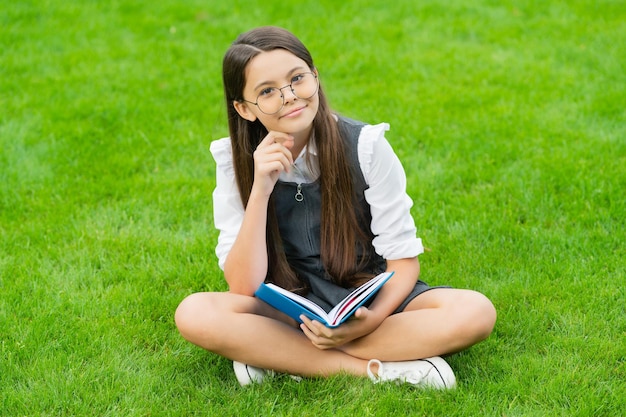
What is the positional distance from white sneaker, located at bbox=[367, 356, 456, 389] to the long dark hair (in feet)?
1.24

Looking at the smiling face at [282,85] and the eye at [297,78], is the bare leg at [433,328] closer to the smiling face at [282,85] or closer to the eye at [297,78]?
the smiling face at [282,85]

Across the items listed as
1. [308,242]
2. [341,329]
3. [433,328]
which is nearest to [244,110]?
[308,242]

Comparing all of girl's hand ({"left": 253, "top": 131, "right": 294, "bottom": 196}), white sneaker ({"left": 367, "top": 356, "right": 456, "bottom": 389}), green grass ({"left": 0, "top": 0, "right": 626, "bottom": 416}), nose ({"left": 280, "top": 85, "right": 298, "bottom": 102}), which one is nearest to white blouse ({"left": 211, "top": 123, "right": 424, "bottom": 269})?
girl's hand ({"left": 253, "top": 131, "right": 294, "bottom": 196})

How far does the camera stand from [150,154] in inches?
210

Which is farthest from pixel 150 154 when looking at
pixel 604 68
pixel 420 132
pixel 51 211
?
pixel 604 68

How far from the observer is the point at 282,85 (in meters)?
3.16

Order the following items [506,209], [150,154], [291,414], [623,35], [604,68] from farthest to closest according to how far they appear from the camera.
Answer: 1. [623,35]
2. [604,68]
3. [150,154]
4. [506,209]
5. [291,414]

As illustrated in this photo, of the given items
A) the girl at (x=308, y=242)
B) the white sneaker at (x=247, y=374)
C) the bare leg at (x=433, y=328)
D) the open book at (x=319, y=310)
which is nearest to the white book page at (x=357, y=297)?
the open book at (x=319, y=310)

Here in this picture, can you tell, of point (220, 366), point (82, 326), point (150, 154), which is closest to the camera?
point (220, 366)

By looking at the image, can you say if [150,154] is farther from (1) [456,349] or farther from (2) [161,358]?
(1) [456,349]

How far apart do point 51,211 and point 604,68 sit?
12.5ft

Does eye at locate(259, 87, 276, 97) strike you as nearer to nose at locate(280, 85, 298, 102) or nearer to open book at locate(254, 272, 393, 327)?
nose at locate(280, 85, 298, 102)

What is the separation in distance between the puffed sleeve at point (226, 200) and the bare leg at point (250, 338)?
8.8 inches

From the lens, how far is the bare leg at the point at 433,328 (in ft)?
10.2
